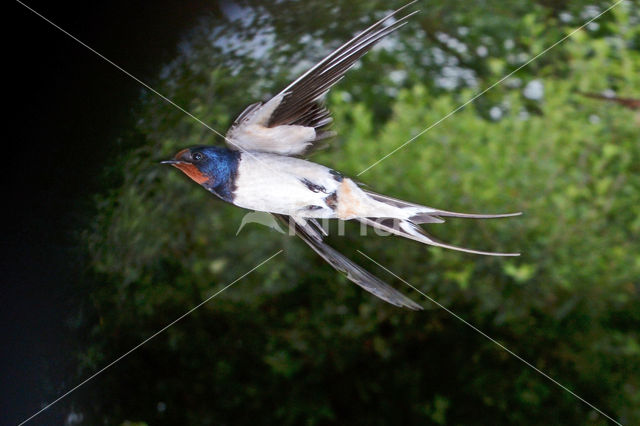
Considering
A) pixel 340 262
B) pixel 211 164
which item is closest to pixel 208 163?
pixel 211 164

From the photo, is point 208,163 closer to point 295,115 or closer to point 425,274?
point 295,115

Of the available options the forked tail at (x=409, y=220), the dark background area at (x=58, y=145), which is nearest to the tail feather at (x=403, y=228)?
the forked tail at (x=409, y=220)

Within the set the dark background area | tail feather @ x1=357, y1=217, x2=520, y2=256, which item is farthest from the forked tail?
the dark background area

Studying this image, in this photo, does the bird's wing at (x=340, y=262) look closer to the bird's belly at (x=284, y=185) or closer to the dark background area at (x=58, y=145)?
the bird's belly at (x=284, y=185)

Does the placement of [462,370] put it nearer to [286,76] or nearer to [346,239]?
[346,239]

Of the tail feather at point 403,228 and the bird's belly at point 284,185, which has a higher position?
the bird's belly at point 284,185
